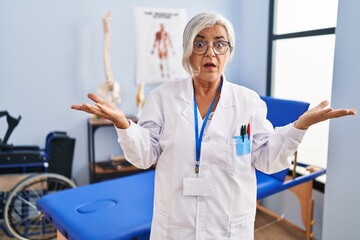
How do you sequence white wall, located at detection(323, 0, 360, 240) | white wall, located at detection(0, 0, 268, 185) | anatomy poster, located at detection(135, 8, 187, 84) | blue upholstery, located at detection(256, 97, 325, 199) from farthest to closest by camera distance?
1. anatomy poster, located at detection(135, 8, 187, 84)
2. white wall, located at detection(0, 0, 268, 185)
3. blue upholstery, located at detection(256, 97, 325, 199)
4. white wall, located at detection(323, 0, 360, 240)

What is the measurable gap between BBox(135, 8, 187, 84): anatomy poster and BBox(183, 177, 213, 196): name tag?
6.96 feet

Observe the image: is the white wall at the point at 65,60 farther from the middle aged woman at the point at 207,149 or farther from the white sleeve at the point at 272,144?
the white sleeve at the point at 272,144

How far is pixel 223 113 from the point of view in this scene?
117cm

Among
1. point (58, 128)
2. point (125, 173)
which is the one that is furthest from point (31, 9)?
point (125, 173)

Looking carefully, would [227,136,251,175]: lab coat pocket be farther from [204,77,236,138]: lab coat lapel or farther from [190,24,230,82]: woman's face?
[190,24,230,82]: woman's face

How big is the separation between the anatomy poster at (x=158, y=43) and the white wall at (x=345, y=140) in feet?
5.70

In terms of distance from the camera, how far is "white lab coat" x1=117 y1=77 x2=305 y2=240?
44.4 inches

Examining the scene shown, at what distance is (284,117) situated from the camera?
85.4 inches

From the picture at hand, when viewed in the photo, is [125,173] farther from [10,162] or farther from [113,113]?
[113,113]

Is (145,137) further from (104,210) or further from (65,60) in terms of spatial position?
(65,60)

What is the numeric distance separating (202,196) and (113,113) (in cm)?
42

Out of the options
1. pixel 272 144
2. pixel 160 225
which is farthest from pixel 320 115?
pixel 160 225

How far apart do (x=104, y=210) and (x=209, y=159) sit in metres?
0.86

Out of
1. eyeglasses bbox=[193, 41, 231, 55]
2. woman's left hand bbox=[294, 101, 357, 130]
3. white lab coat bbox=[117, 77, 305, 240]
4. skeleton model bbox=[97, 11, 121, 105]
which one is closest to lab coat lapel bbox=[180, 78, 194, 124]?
white lab coat bbox=[117, 77, 305, 240]
